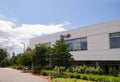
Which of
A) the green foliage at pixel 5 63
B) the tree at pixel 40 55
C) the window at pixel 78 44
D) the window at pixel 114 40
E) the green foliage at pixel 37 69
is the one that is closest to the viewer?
the window at pixel 114 40

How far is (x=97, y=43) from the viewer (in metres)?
37.0

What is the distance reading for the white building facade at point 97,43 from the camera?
33.8m

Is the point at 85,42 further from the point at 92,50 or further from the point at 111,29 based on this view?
the point at 111,29

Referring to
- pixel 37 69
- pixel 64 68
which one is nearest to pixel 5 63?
pixel 37 69

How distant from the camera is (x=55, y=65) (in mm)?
30859

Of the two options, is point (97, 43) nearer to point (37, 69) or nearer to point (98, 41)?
point (98, 41)

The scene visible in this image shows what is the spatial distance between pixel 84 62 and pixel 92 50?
4.47m

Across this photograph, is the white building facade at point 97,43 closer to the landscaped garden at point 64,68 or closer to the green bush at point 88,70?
the landscaped garden at point 64,68

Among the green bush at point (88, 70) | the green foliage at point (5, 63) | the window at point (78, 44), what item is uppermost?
the window at point (78, 44)

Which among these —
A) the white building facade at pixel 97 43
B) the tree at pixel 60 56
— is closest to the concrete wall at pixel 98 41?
the white building facade at pixel 97 43

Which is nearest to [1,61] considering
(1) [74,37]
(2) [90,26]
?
(1) [74,37]

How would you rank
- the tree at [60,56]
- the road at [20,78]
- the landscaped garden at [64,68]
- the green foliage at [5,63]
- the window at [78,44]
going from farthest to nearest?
1. the green foliage at [5,63]
2. the window at [78,44]
3. the tree at [60,56]
4. the road at [20,78]
5. the landscaped garden at [64,68]

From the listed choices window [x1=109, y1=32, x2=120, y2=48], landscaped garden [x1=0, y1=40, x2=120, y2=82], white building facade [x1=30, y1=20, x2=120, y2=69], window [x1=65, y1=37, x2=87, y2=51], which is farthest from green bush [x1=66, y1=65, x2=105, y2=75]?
window [x1=65, y1=37, x2=87, y2=51]

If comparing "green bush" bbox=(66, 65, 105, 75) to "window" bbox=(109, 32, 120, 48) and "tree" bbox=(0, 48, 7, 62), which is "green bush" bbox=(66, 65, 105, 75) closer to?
"window" bbox=(109, 32, 120, 48)
